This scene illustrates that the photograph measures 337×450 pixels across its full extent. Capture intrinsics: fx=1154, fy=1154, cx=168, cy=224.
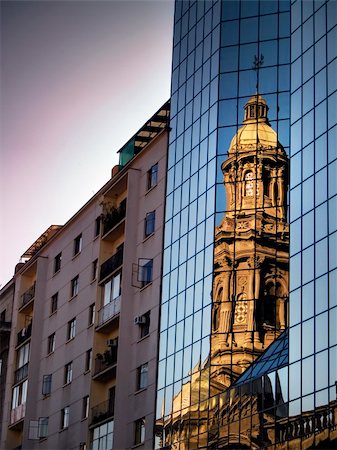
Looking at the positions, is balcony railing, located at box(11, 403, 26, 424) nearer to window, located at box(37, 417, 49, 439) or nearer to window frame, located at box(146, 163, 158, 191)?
window, located at box(37, 417, 49, 439)

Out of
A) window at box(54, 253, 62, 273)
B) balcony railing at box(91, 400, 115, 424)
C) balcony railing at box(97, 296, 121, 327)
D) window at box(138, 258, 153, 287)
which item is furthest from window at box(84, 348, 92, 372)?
window at box(54, 253, 62, 273)

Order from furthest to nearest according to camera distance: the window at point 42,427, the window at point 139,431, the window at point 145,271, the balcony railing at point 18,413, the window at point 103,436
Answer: the balcony railing at point 18,413
the window at point 42,427
the window at point 145,271
the window at point 103,436
the window at point 139,431

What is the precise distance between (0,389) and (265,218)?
27.0m

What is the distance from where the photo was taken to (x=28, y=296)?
66438mm

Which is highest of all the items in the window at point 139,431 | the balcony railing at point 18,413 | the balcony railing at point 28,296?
the balcony railing at point 28,296

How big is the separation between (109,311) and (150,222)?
474cm

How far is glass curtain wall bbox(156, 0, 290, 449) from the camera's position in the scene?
44.2m

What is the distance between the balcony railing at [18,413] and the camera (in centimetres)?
6276

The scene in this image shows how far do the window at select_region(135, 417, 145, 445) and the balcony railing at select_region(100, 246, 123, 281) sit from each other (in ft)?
26.2

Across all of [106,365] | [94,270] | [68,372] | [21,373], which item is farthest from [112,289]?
[21,373]

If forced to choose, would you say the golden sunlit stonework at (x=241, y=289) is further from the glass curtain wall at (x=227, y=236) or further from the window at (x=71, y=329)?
the window at (x=71, y=329)

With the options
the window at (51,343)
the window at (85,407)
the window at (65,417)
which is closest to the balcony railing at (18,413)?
the window at (51,343)

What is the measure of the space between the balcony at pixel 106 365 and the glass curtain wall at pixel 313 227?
1298 cm

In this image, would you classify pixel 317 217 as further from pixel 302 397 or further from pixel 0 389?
pixel 0 389
